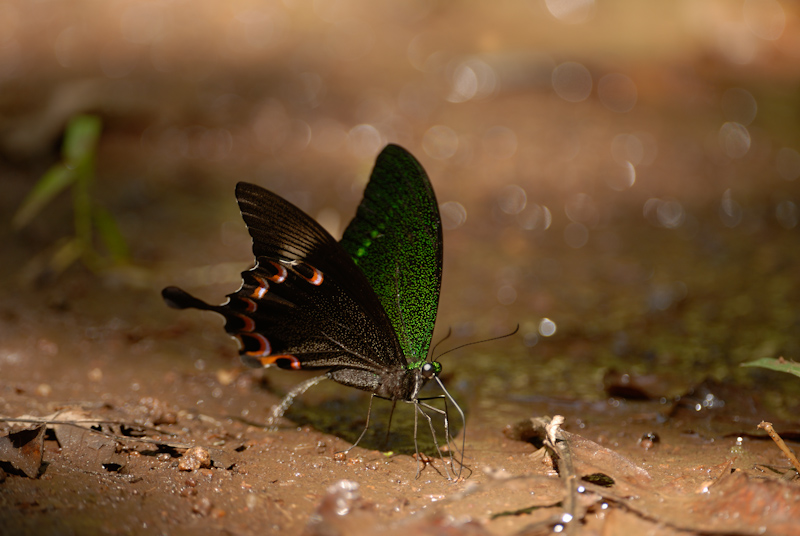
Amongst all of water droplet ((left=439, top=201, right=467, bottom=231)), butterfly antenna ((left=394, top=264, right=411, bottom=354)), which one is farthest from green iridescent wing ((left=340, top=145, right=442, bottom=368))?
water droplet ((left=439, top=201, right=467, bottom=231))

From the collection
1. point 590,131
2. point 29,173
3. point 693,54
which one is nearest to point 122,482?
point 29,173

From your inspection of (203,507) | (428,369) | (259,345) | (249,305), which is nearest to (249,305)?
(249,305)

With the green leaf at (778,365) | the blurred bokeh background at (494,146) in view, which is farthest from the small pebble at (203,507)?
the green leaf at (778,365)

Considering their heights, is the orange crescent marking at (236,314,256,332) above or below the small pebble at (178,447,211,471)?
above

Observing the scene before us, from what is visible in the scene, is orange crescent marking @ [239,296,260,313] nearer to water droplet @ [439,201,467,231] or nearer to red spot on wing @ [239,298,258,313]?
red spot on wing @ [239,298,258,313]

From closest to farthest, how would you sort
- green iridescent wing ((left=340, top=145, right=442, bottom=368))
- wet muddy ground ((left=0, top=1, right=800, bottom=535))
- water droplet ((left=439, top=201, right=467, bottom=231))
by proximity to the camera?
wet muddy ground ((left=0, top=1, right=800, bottom=535))
green iridescent wing ((left=340, top=145, right=442, bottom=368))
water droplet ((left=439, top=201, right=467, bottom=231))
